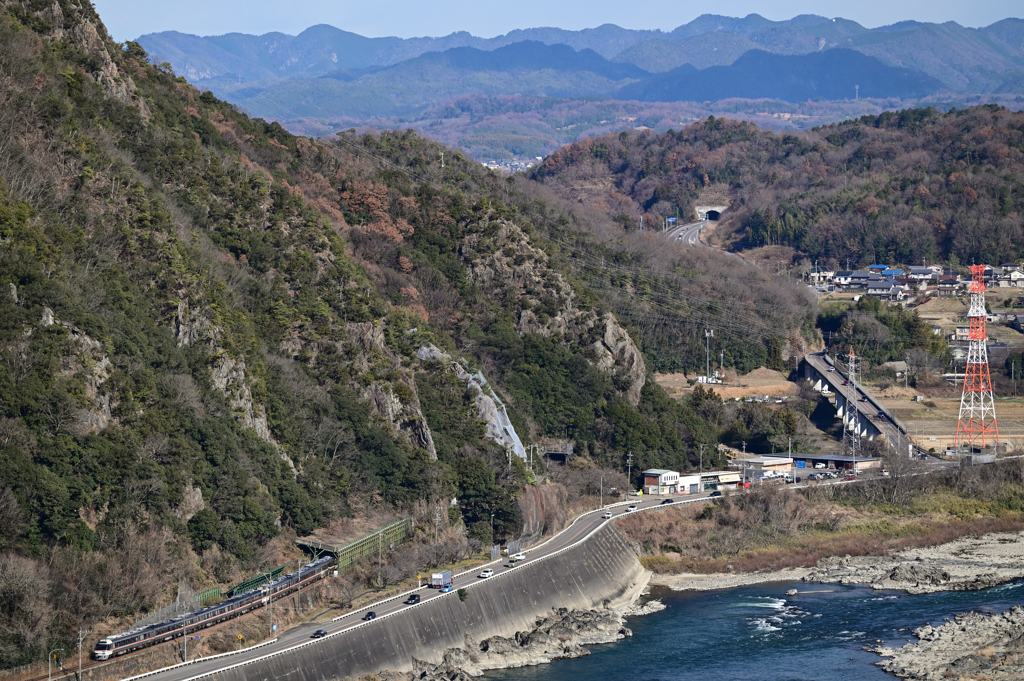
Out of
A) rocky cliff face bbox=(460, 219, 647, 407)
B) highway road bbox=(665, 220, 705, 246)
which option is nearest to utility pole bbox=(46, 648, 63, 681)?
rocky cliff face bbox=(460, 219, 647, 407)

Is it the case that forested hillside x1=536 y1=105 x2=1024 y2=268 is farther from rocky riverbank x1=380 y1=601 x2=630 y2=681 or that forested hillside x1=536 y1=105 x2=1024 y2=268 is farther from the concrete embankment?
rocky riverbank x1=380 y1=601 x2=630 y2=681

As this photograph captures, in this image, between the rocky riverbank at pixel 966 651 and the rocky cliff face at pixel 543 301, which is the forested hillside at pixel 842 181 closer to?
the rocky cliff face at pixel 543 301

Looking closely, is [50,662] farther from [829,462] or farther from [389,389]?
[829,462]

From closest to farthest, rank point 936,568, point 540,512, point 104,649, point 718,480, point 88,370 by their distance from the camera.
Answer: point 104,649
point 88,370
point 936,568
point 540,512
point 718,480

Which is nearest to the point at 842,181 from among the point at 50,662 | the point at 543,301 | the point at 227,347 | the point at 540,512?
the point at 543,301

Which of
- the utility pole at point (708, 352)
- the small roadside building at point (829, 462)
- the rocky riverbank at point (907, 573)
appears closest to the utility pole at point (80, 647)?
the rocky riverbank at point (907, 573)

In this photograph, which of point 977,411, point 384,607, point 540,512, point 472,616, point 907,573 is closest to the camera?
point 384,607
